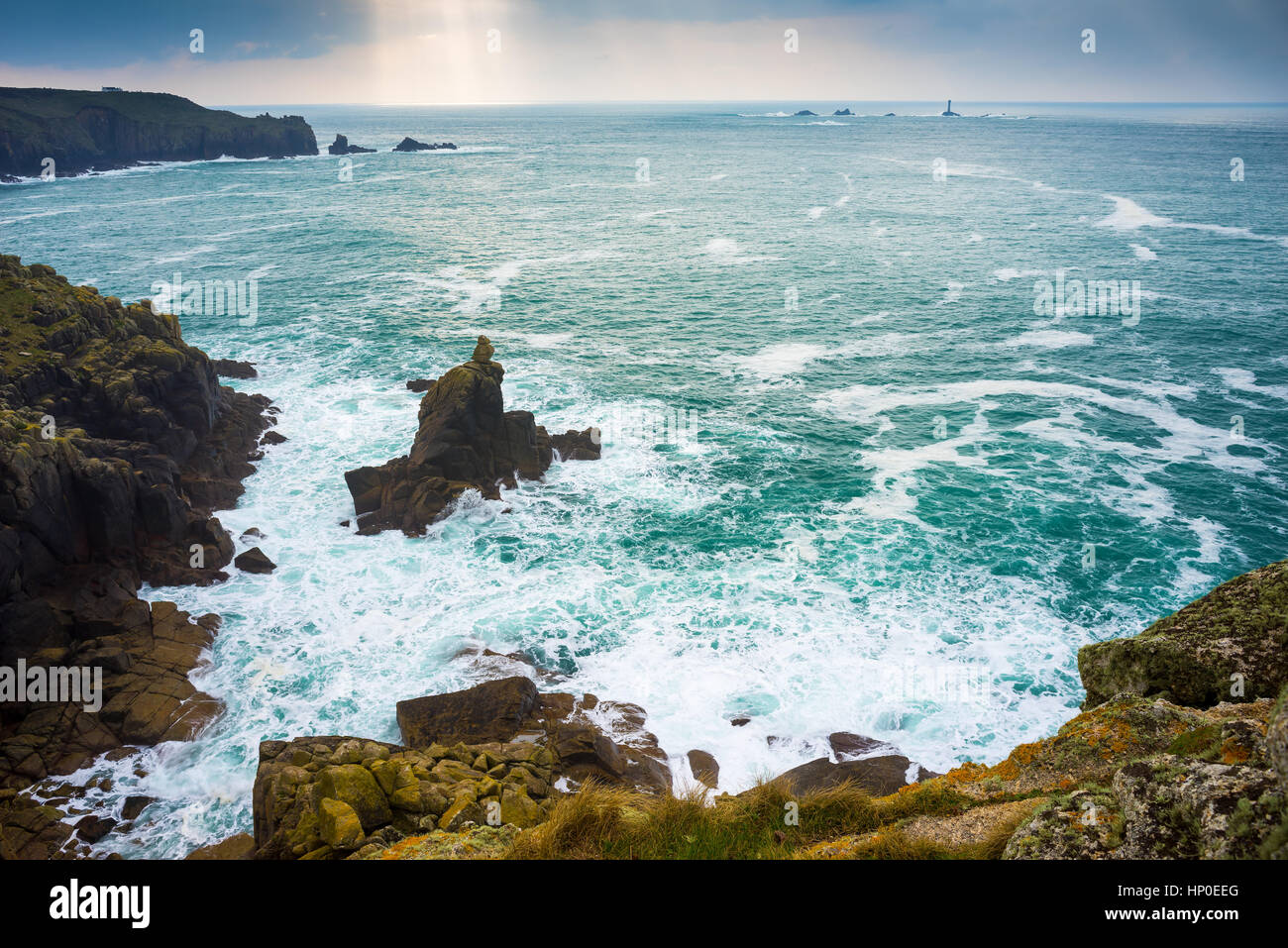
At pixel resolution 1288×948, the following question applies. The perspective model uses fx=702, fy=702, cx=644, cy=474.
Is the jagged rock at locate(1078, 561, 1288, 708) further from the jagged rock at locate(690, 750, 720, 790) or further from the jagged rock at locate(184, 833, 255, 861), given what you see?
the jagged rock at locate(184, 833, 255, 861)

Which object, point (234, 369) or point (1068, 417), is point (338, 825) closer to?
point (1068, 417)

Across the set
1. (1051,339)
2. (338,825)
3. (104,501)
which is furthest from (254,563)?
(1051,339)

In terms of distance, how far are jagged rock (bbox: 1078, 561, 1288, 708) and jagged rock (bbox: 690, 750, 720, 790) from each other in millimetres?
11962

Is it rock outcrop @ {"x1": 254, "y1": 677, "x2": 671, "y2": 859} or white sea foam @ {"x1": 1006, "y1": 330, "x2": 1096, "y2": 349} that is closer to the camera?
rock outcrop @ {"x1": 254, "y1": 677, "x2": 671, "y2": 859}

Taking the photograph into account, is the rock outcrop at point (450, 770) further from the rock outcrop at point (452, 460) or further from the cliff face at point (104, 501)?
the rock outcrop at point (452, 460)

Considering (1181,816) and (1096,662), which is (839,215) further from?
(1181,816)

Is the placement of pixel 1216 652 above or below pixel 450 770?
above

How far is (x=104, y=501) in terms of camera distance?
96.2ft

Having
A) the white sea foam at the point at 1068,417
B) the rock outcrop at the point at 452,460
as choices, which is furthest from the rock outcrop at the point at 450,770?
the white sea foam at the point at 1068,417

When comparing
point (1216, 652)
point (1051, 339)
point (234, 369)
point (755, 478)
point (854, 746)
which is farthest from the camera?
point (1051, 339)

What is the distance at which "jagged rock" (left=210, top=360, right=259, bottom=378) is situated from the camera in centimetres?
4997

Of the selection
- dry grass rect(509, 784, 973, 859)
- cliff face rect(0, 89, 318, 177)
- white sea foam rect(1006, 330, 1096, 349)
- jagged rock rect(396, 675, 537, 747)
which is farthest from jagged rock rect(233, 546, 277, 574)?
cliff face rect(0, 89, 318, 177)

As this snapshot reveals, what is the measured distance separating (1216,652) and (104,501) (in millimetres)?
36678

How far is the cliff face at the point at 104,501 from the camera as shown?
932 inches
